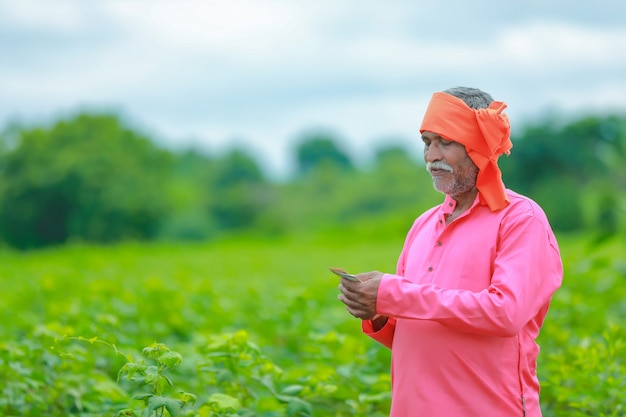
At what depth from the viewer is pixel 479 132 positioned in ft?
9.48

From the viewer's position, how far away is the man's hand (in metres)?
2.78

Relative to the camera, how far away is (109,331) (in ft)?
16.9

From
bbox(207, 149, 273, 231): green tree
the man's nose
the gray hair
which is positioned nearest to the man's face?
the man's nose

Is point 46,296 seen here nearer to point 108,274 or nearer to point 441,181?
point 108,274

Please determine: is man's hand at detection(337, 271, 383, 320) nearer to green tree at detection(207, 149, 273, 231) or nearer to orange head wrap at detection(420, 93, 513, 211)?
orange head wrap at detection(420, 93, 513, 211)

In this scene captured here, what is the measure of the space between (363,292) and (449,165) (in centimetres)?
52

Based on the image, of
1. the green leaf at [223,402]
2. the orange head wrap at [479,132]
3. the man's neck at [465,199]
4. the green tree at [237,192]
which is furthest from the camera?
the green tree at [237,192]

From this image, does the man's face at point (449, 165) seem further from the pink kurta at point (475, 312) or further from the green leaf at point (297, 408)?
the green leaf at point (297, 408)

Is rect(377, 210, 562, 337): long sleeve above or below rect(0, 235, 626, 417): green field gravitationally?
above

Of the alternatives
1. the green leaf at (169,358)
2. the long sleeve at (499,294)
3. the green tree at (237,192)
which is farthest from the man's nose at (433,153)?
the green tree at (237,192)

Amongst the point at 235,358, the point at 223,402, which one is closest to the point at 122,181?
the point at 235,358

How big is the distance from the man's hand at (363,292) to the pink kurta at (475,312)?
0.09 feet

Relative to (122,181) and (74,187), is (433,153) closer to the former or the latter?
(74,187)

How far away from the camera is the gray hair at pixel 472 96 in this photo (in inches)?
116
